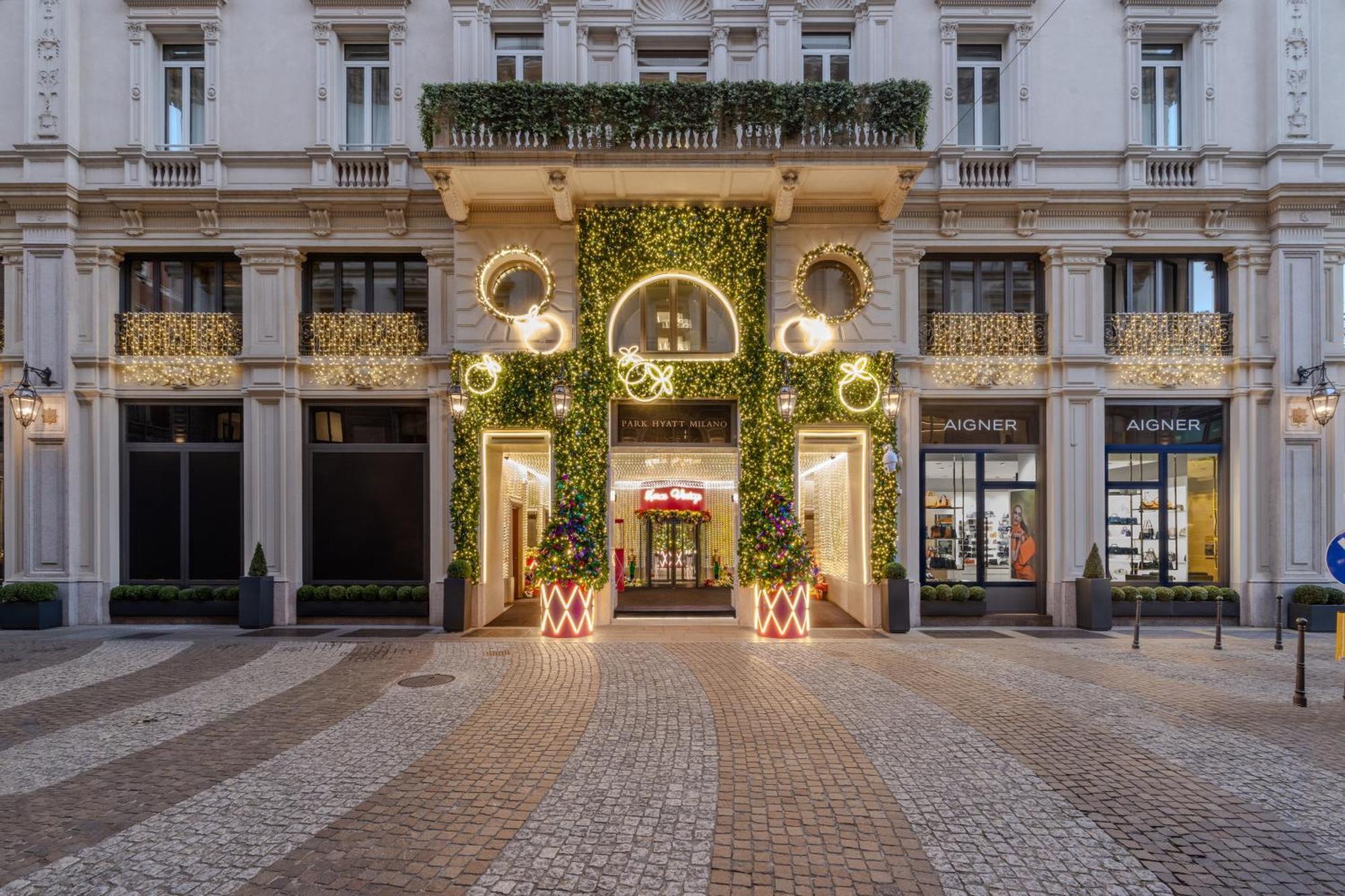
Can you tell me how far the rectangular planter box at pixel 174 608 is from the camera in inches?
→ 562

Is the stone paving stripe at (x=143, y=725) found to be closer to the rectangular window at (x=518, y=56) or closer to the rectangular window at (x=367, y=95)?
the rectangular window at (x=367, y=95)

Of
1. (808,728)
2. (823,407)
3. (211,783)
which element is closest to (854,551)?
(823,407)

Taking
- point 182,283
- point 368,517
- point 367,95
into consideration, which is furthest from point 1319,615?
point 182,283

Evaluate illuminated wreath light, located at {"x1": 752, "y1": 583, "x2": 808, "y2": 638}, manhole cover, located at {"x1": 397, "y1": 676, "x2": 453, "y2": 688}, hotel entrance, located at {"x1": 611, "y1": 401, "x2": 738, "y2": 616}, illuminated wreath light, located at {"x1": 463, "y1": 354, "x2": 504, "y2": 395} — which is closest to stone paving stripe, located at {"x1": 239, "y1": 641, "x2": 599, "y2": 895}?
manhole cover, located at {"x1": 397, "y1": 676, "x2": 453, "y2": 688}

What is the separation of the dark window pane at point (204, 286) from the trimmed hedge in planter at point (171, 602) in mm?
6044

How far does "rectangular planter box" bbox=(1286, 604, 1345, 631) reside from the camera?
13453 millimetres

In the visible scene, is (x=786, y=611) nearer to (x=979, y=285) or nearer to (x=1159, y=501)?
(x=979, y=285)

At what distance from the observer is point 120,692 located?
891cm

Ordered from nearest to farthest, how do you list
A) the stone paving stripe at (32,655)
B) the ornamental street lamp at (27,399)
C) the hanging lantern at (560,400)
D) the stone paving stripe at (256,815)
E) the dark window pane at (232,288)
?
the stone paving stripe at (256,815), the stone paving stripe at (32,655), the ornamental street lamp at (27,399), the hanging lantern at (560,400), the dark window pane at (232,288)

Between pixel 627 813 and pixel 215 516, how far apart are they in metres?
13.2

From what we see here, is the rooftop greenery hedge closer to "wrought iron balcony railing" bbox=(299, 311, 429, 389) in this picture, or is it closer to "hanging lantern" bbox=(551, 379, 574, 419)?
"wrought iron balcony railing" bbox=(299, 311, 429, 389)

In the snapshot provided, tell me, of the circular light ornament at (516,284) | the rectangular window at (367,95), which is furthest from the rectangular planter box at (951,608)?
the rectangular window at (367,95)

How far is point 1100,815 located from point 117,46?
824 inches

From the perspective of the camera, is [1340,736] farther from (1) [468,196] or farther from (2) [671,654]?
(1) [468,196]
